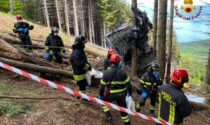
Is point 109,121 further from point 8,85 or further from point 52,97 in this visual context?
point 8,85

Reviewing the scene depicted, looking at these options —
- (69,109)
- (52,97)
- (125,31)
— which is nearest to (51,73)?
(52,97)

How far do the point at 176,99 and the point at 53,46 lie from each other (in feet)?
22.7

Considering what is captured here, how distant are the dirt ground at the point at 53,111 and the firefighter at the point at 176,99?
220cm

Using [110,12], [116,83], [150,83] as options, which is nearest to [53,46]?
[150,83]

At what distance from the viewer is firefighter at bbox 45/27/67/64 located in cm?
1113

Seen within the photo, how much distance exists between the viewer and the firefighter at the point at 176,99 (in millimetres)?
5266

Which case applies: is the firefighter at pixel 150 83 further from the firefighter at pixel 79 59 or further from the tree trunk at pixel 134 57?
the tree trunk at pixel 134 57

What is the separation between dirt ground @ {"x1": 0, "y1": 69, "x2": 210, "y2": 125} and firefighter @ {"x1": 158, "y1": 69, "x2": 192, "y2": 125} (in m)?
2.20

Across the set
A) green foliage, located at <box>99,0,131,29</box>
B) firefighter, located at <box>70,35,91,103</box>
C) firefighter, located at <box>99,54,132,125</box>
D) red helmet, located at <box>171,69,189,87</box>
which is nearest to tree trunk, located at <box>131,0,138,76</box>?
firefighter, located at <box>70,35,91,103</box>

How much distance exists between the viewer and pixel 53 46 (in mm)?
11250

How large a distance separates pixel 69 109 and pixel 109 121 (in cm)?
105

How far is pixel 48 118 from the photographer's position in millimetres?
6562

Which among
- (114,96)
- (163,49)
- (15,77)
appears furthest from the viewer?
(163,49)

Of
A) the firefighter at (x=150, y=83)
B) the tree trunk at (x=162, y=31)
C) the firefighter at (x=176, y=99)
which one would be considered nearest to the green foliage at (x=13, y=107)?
the firefighter at (x=176, y=99)
